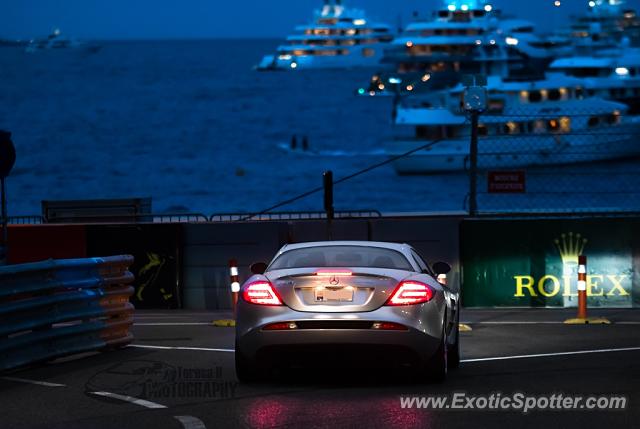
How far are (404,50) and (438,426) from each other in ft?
467

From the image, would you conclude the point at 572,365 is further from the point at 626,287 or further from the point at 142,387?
the point at 626,287

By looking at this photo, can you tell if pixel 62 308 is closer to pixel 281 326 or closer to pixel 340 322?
pixel 281 326

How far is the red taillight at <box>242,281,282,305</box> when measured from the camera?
39.5 ft

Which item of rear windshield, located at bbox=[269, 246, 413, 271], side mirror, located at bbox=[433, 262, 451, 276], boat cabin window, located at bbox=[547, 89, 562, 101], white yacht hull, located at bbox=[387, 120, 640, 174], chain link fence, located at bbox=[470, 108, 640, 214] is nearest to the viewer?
rear windshield, located at bbox=[269, 246, 413, 271]

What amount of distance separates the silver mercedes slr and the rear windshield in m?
0.47

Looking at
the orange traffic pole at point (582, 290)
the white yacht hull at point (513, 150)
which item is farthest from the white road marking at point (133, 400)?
the white yacht hull at point (513, 150)

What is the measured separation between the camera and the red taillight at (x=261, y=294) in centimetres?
1203

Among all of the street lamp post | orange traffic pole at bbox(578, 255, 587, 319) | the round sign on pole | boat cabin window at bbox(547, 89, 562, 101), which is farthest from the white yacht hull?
the round sign on pole

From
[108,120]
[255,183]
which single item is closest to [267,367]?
[255,183]

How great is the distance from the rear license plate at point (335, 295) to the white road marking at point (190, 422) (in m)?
1.93

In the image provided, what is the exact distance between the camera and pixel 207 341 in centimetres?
1577

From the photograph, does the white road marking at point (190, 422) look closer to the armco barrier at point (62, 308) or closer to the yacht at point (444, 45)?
the armco barrier at point (62, 308)

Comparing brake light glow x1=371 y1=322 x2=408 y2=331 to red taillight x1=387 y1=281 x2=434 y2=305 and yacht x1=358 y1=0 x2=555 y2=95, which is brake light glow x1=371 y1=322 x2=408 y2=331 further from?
yacht x1=358 y1=0 x2=555 y2=95

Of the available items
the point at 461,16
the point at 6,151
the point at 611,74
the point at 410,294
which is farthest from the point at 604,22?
the point at 410,294
